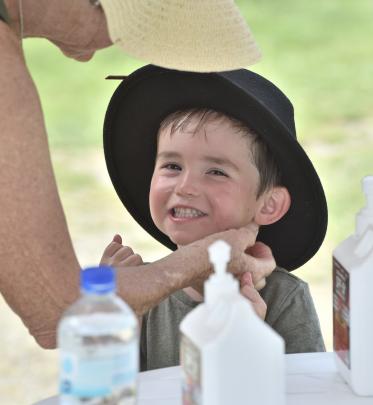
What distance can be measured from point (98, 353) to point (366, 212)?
0.57m

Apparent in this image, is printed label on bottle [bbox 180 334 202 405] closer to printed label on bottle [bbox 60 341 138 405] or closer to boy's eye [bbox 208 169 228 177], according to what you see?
printed label on bottle [bbox 60 341 138 405]

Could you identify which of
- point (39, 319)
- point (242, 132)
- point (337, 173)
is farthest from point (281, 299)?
point (337, 173)

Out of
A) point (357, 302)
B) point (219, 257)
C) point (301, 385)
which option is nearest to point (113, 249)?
point (301, 385)

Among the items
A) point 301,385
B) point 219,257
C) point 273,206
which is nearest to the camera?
point 219,257

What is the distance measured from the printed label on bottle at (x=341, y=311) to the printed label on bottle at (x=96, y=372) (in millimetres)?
431

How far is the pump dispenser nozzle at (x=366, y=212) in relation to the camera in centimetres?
165

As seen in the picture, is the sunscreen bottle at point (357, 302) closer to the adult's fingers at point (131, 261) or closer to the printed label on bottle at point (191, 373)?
the printed label on bottle at point (191, 373)

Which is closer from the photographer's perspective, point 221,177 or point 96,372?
point 96,372

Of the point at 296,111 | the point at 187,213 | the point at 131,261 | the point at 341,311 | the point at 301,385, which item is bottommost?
the point at 301,385

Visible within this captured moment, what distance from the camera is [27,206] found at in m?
1.62

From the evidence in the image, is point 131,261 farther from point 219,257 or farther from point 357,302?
point 219,257

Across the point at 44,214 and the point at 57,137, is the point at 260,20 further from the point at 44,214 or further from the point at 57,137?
the point at 44,214

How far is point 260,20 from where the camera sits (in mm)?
10133

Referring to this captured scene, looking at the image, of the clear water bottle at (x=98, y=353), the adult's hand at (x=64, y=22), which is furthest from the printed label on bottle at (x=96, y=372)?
the adult's hand at (x=64, y=22)
